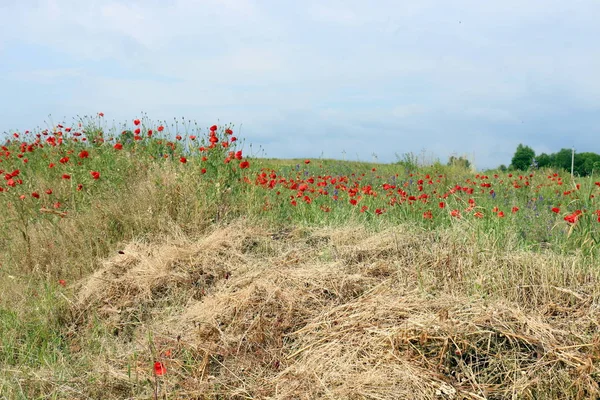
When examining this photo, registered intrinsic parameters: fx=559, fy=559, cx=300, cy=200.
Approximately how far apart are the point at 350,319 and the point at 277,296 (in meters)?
0.56

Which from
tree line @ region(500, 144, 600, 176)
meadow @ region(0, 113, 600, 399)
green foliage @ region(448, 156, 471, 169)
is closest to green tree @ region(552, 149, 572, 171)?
tree line @ region(500, 144, 600, 176)

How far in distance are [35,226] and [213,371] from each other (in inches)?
143

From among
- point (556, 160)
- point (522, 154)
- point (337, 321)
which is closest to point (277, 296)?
point (337, 321)

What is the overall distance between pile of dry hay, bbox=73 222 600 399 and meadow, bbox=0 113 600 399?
0.01 metres

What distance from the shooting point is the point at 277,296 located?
3.60 metres

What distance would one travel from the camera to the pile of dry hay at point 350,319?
112 inches

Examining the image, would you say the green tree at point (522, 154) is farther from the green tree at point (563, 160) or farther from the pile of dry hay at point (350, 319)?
the pile of dry hay at point (350, 319)

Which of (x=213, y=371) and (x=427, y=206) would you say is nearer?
(x=213, y=371)

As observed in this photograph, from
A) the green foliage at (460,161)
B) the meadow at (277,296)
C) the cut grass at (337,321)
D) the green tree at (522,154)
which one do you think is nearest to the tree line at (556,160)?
→ the green tree at (522,154)

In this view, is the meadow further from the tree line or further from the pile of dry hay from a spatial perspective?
the tree line

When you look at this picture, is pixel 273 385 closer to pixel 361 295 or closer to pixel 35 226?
pixel 361 295

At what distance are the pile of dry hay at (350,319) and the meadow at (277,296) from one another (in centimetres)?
1

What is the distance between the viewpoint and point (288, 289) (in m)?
3.65

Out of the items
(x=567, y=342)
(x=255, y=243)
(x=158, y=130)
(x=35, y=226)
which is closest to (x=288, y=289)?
(x=255, y=243)
